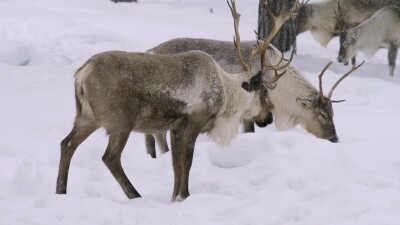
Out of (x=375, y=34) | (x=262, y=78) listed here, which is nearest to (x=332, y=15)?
(x=375, y=34)

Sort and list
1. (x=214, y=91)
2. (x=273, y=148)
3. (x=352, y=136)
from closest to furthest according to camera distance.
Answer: (x=214, y=91) < (x=273, y=148) < (x=352, y=136)

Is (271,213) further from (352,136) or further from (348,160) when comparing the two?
(352,136)

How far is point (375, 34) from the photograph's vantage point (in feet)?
35.3

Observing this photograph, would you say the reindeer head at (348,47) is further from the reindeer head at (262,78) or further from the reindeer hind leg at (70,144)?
the reindeer hind leg at (70,144)

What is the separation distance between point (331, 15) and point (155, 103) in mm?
7692

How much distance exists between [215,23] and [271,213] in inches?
349

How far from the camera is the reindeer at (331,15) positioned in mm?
11258

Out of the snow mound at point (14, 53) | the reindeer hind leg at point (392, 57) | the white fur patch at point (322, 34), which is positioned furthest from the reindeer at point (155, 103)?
the white fur patch at point (322, 34)

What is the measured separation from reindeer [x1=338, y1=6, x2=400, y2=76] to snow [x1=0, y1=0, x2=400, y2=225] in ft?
7.72

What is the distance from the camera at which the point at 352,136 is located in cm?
608

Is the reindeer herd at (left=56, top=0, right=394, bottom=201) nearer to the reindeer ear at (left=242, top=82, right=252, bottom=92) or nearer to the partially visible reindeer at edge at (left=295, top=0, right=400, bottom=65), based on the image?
the reindeer ear at (left=242, top=82, right=252, bottom=92)

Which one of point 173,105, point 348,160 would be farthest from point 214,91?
point 348,160

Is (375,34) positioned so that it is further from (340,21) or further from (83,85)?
(83,85)

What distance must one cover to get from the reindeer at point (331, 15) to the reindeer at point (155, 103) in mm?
6460
